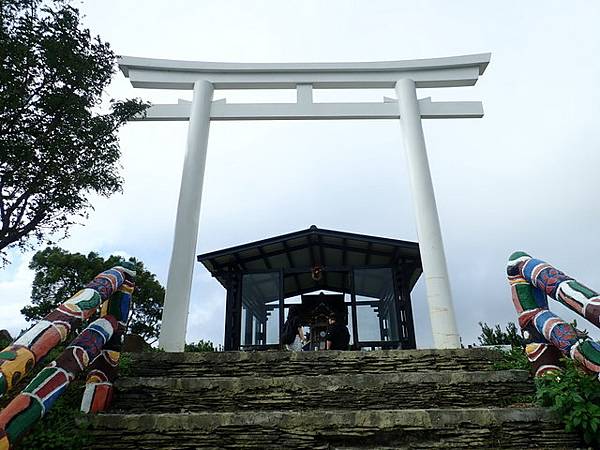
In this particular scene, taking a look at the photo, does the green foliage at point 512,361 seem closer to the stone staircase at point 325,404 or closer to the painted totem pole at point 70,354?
the stone staircase at point 325,404

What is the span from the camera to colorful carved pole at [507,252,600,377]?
2682 mm

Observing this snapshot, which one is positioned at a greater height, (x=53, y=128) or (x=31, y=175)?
(x=53, y=128)

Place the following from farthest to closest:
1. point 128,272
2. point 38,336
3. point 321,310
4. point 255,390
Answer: point 321,310, point 128,272, point 255,390, point 38,336

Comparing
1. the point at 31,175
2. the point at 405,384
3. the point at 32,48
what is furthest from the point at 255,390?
the point at 32,48

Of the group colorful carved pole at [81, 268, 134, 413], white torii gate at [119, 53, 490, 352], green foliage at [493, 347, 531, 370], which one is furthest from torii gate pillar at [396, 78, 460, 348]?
colorful carved pole at [81, 268, 134, 413]

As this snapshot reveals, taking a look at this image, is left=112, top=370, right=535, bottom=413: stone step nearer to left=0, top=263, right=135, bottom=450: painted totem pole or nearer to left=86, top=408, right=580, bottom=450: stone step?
left=0, top=263, right=135, bottom=450: painted totem pole

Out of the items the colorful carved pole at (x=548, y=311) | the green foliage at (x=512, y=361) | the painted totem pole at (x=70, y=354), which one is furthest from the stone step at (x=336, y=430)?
the green foliage at (x=512, y=361)

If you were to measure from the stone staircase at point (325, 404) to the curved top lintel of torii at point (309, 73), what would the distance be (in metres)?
5.69

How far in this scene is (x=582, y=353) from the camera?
2760 mm

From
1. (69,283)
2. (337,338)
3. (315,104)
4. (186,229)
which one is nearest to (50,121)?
(186,229)

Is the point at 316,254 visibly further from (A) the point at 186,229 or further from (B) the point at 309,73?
(A) the point at 186,229

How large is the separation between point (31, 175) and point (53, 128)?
71cm

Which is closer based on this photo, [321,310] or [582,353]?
[582,353]

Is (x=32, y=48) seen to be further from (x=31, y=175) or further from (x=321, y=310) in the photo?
(x=321, y=310)
